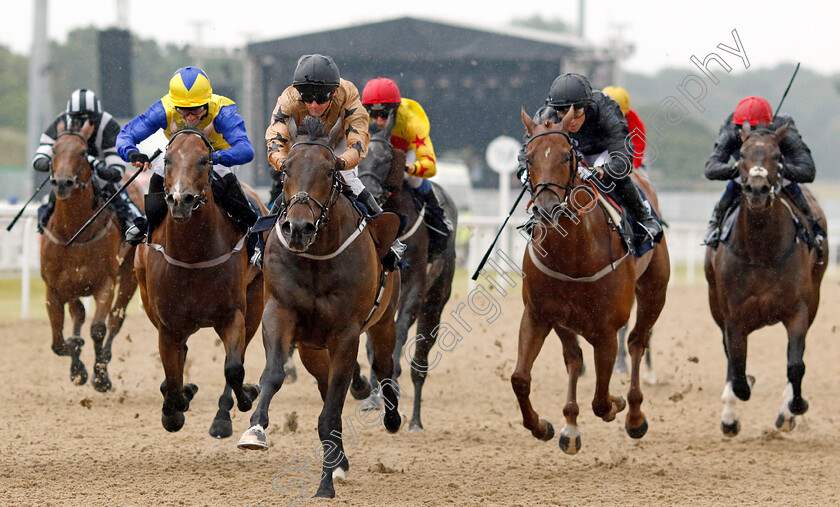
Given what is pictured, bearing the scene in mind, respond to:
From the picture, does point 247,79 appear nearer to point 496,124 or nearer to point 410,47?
point 410,47

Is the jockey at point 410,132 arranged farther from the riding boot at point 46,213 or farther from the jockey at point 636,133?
the riding boot at point 46,213

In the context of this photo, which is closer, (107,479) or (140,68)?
(107,479)

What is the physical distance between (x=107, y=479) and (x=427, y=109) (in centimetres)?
1901

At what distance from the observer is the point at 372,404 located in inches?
283

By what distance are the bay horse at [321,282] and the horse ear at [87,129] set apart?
3.41m

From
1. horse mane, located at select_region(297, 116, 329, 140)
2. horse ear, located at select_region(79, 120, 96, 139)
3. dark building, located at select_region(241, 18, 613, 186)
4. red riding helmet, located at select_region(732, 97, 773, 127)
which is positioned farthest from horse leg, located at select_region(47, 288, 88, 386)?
dark building, located at select_region(241, 18, 613, 186)

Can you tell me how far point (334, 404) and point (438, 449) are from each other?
5.16 feet

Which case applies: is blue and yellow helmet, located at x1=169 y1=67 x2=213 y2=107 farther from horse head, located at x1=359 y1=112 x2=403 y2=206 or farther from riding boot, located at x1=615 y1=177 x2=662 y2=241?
riding boot, located at x1=615 y1=177 x2=662 y2=241

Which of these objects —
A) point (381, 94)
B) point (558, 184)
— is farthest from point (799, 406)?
point (381, 94)

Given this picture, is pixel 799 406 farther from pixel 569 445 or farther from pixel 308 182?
pixel 308 182

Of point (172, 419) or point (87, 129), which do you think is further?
point (87, 129)

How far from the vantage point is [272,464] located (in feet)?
19.0

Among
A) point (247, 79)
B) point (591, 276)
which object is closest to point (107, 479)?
point (591, 276)

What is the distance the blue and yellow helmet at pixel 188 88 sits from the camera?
5.45 meters
